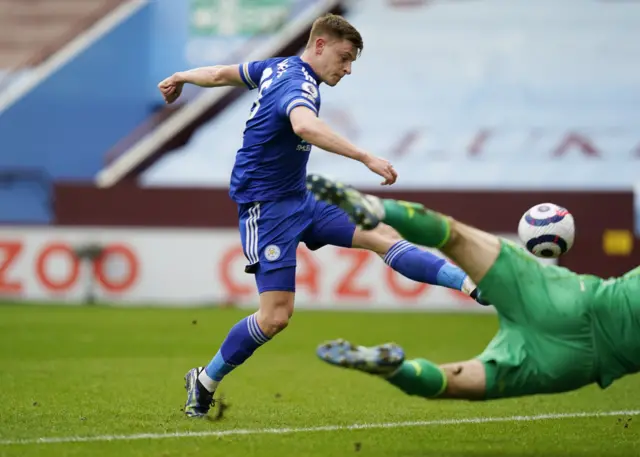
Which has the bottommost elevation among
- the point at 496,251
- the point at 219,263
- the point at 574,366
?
the point at 219,263

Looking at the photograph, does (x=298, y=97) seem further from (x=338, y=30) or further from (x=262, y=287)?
(x=262, y=287)

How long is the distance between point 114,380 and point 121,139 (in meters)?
15.8

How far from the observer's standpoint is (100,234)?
61.2 ft

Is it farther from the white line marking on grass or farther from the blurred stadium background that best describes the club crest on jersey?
the blurred stadium background

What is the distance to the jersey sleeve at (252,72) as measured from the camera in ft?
22.2

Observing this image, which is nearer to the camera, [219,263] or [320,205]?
[320,205]

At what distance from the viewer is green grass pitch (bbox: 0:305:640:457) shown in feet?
18.3

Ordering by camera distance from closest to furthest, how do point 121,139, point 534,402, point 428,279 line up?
point 428,279 → point 534,402 → point 121,139

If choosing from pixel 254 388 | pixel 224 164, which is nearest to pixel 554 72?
pixel 224 164

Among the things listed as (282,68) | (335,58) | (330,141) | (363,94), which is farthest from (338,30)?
(363,94)

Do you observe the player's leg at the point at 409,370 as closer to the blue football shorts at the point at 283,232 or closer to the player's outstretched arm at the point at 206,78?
the blue football shorts at the point at 283,232

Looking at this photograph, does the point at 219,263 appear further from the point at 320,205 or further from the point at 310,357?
the point at 320,205

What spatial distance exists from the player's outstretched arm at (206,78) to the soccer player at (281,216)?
87 millimetres

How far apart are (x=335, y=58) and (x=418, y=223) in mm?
1493
